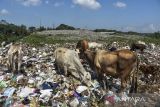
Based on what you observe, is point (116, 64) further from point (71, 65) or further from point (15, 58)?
point (15, 58)

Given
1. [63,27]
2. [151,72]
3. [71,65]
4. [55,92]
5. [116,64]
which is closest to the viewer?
[55,92]

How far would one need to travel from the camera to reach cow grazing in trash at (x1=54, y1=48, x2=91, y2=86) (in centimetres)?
1029

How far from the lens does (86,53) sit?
419 inches

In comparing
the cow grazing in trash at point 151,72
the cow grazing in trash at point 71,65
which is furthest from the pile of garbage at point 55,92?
the cow grazing in trash at point 151,72

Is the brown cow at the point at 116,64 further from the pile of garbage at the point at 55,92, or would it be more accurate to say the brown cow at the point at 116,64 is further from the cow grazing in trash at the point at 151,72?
the cow grazing in trash at the point at 151,72

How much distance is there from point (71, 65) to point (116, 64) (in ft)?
4.07

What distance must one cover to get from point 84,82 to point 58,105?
163 centimetres

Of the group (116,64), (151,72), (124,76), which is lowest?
(151,72)

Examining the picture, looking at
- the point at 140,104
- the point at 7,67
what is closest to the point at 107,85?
the point at 140,104

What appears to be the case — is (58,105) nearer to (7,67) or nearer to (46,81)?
(46,81)

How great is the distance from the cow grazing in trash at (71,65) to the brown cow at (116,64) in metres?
0.34

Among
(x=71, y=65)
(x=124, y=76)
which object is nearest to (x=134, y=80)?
(x=124, y=76)

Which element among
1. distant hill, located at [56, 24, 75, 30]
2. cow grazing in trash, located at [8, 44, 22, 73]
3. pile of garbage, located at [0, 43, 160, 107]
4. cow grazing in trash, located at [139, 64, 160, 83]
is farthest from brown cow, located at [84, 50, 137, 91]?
distant hill, located at [56, 24, 75, 30]

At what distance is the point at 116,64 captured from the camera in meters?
9.93
